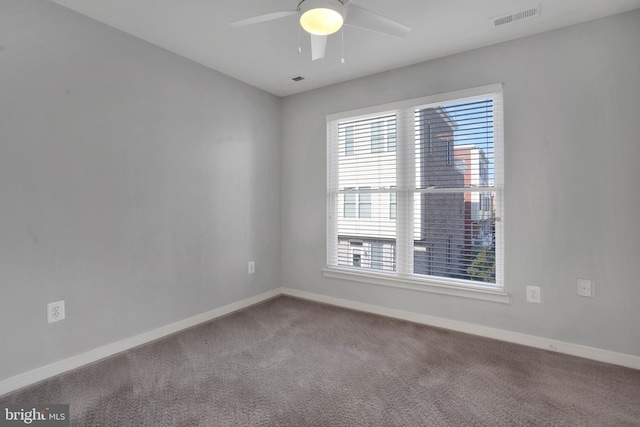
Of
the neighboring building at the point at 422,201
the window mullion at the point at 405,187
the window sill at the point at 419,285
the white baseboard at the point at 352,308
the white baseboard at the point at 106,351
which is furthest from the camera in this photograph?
the window mullion at the point at 405,187

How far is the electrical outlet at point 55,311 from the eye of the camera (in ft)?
7.14

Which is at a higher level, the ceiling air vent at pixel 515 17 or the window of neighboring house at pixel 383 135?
the ceiling air vent at pixel 515 17

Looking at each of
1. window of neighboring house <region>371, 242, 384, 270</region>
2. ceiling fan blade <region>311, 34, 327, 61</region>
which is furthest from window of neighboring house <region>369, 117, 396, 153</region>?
ceiling fan blade <region>311, 34, 327, 61</region>

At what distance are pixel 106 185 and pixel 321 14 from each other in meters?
1.99

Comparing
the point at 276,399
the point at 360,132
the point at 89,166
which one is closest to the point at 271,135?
the point at 360,132

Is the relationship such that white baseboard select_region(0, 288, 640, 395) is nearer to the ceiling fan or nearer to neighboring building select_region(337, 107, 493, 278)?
neighboring building select_region(337, 107, 493, 278)

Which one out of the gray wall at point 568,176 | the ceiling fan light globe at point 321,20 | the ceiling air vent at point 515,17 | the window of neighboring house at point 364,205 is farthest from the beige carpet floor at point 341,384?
the ceiling air vent at point 515,17

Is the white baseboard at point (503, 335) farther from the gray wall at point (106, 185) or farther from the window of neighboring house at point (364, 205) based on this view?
the gray wall at point (106, 185)

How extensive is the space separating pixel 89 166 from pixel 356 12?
2.13 meters

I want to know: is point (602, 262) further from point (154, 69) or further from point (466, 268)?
point (154, 69)

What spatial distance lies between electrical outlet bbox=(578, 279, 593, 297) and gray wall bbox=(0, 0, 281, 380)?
310cm

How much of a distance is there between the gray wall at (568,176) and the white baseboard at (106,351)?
2.20 m

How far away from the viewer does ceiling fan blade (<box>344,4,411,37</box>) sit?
184 cm

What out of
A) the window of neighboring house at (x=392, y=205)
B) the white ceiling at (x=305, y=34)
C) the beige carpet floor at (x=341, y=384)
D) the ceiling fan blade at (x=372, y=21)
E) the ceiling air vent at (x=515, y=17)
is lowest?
the beige carpet floor at (x=341, y=384)
